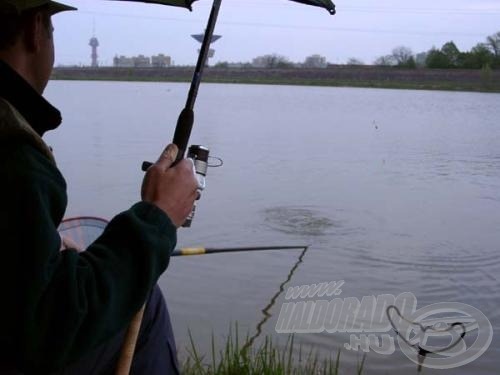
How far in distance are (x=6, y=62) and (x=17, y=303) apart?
49cm

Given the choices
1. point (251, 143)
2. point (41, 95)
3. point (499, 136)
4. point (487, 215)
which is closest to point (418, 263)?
point (487, 215)

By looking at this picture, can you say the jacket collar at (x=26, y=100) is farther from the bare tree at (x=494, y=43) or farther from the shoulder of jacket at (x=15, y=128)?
the bare tree at (x=494, y=43)

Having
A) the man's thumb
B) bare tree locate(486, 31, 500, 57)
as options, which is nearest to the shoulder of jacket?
the man's thumb

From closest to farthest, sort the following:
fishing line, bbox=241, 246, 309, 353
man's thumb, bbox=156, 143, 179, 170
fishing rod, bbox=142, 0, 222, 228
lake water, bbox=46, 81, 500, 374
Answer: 1. man's thumb, bbox=156, 143, 179, 170
2. fishing rod, bbox=142, 0, 222, 228
3. fishing line, bbox=241, 246, 309, 353
4. lake water, bbox=46, 81, 500, 374

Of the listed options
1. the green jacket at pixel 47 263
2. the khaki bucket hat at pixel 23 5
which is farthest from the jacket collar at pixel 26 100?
the khaki bucket hat at pixel 23 5

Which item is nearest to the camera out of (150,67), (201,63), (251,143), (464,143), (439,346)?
(201,63)

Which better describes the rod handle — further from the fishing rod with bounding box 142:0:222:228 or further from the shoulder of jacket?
the shoulder of jacket

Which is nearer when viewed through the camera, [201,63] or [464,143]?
[201,63]

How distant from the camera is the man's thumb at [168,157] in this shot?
5.12 ft

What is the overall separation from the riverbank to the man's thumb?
5781 cm

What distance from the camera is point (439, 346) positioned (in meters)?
5.00

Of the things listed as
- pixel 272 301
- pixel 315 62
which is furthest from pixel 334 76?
pixel 272 301

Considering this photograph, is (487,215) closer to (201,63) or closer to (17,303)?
(201,63)

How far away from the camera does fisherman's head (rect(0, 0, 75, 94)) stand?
1414 millimetres
